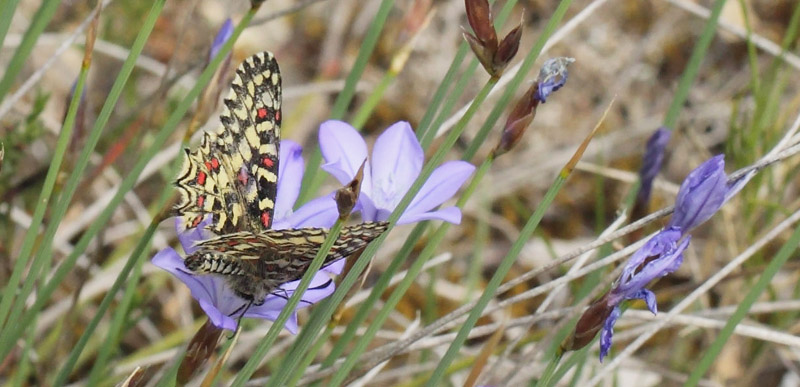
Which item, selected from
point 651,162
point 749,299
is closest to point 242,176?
point 749,299

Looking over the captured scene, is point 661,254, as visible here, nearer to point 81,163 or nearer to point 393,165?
point 393,165

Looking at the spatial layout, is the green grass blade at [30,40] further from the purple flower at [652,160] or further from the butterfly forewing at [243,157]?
the purple flower at [652,160]

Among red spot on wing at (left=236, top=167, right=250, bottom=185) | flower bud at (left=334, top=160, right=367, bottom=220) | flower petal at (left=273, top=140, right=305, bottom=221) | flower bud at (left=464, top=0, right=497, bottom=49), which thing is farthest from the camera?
flower petal at (left=273, top=140, right=305, bottom=221)

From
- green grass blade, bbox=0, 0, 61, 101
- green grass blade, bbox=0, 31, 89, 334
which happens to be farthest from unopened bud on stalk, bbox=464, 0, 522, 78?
green grass blade, bbox=0, 0, 61, 101

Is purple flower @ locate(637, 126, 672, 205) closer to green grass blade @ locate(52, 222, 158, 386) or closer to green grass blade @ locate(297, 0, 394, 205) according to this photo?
green grass blade @ locate(297, 0, 394, 205)

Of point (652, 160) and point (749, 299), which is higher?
point (652, 160)

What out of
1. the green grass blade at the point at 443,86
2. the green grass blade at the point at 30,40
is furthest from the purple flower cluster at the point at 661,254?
the green grass blade at the point at 30,40
